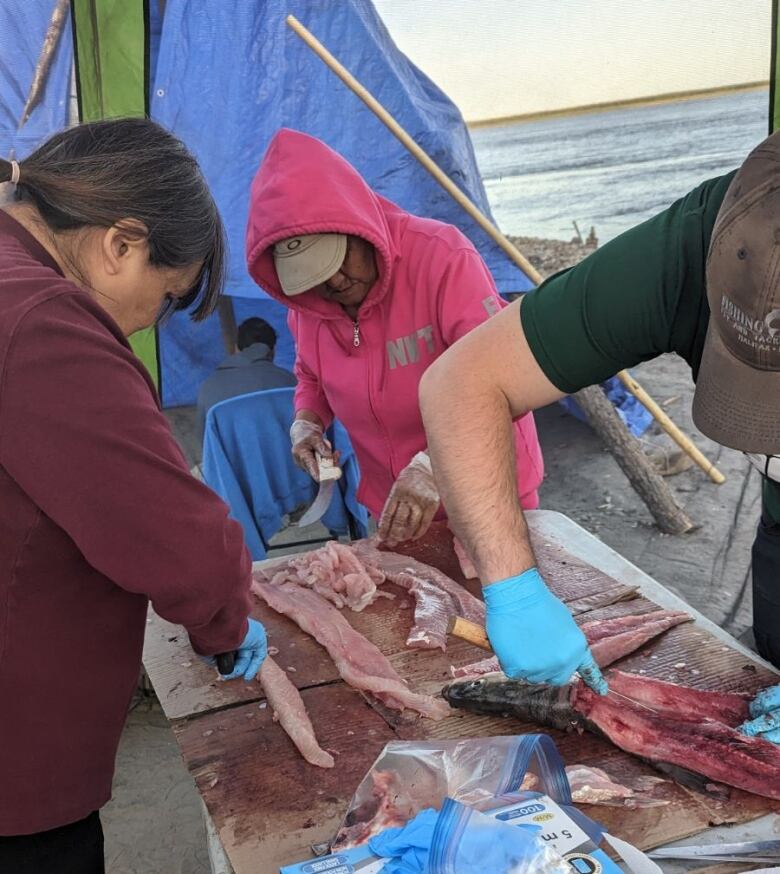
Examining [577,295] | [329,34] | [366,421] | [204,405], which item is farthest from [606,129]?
[577,295]

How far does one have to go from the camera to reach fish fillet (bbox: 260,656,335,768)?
192cm

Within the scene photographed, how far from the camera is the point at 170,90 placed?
4984 millimetres

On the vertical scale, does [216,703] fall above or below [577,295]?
below

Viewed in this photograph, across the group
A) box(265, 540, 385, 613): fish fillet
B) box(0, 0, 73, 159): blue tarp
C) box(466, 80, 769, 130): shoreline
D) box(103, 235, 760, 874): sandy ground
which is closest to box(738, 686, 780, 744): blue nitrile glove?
box(265, 540, 385, 613): fish fillet

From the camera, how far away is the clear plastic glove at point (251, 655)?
7.28ft

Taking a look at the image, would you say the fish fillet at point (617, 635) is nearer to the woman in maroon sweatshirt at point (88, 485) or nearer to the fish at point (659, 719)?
the fish at point (659, 719)

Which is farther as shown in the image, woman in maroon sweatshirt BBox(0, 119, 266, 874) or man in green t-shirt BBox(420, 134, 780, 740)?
man in green t-shirt BBox(420, 134, 780, 740)

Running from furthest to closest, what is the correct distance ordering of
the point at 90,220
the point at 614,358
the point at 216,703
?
the point at 216,703 → the point at 614,358 → the point at 90,220

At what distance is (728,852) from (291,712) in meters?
1.05

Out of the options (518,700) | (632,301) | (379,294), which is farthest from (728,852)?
(379,294)

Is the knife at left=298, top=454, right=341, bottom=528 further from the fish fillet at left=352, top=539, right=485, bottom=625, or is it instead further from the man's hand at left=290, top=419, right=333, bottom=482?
the fish fillet at left=352, top=539, right=485, bottom=625

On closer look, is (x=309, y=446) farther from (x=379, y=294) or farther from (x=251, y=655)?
(x=251, y=655)

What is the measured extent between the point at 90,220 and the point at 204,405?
135 inches

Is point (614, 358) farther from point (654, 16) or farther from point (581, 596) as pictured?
point (654, 16)
